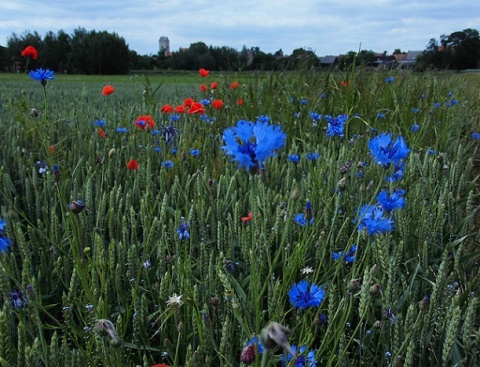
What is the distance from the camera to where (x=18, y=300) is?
3.96ft

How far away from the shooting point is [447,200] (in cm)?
186

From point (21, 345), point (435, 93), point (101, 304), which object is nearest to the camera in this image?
point (21, 345)

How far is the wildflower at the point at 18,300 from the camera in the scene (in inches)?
47.1

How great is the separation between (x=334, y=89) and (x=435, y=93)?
114 cm

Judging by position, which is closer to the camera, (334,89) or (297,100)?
(297,100)

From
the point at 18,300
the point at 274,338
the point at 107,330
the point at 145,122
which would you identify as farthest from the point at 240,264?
the point at 145,122

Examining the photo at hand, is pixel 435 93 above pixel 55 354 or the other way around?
above

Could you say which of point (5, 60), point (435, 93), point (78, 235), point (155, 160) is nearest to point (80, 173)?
point (155, 160)

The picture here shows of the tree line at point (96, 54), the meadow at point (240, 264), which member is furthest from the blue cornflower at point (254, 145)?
the tree line at point (96, 54)

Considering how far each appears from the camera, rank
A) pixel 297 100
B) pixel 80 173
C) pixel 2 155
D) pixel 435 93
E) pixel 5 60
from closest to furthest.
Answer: pixel 80 173, pixel 2 155, pixel 297 100, pixel 435 93, pixel 5 60

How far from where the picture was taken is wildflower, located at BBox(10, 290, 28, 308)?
3.93ft

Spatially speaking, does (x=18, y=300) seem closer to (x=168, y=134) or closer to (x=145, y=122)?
(x=168, y=134)

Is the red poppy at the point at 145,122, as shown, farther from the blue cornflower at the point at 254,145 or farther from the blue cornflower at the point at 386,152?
the blue cornflower at the point at 254,145

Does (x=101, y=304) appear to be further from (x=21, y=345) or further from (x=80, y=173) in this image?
(x=80, y=173)
